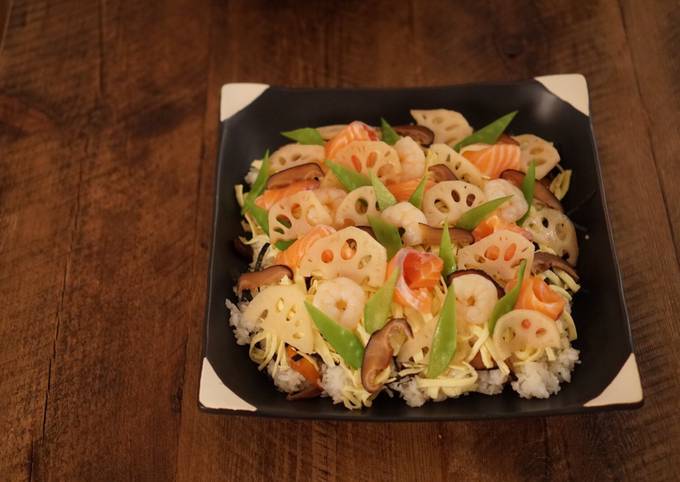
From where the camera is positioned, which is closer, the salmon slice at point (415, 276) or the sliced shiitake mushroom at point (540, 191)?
the salmon slice at point (415, 276)

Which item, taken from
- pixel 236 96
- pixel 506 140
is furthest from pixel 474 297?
pixel 236 96

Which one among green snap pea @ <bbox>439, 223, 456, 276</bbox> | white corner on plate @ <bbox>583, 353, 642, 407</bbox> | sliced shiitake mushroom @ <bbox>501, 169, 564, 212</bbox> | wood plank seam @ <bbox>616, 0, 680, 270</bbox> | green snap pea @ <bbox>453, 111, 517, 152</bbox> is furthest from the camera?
wood plank seam @ <bbox>616, 0, 680, 270</bbox>

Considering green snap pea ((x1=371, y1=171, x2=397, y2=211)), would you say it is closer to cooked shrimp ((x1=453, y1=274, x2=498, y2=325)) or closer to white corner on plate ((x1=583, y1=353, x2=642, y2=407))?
cooked shrimp ((x1=453, y1=274, x2=498, y2=325))

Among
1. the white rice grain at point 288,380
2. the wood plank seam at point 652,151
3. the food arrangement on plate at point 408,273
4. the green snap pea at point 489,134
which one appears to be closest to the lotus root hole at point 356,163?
the food arrangement on plate at point 408,273

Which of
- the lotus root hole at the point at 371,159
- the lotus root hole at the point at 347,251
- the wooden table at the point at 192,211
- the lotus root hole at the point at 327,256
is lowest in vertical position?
the wooden table at the point at 192,211

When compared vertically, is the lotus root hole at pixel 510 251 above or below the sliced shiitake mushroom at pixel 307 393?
above

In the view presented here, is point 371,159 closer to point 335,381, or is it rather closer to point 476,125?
point 476,125

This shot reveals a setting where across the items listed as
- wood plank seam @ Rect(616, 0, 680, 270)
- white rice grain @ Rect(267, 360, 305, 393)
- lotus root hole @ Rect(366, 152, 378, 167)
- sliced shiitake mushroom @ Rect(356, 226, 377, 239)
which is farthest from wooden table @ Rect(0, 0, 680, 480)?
lotus root hole @ Rect(366, 152, 378, 167)

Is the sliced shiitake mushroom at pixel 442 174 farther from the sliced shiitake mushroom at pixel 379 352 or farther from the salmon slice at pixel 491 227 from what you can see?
the sliced shiitake mushroom at pixel 379 352
